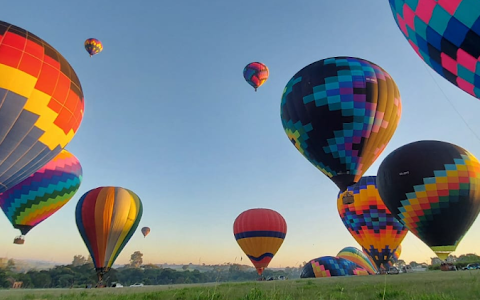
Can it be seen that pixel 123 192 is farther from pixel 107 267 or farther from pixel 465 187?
pixel 465 187

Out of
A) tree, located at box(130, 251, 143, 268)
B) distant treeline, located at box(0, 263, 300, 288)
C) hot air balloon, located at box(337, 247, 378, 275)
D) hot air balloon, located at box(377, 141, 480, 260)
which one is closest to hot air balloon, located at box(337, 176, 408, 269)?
A: hot air balloon, located at box(377, 141, 480, 260)

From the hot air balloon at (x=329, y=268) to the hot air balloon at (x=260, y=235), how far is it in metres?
4.33

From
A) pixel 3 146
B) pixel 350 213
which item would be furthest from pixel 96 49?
pixel 350 213

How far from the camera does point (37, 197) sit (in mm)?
24859

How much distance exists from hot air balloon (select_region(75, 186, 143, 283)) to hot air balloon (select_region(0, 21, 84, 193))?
36.9 feet

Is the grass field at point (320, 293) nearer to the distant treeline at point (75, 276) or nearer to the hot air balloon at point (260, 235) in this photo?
the hot air balloon at point (260, 235)

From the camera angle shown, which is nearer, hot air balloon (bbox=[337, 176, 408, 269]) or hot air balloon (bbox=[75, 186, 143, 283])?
hot air balloon (bbox=[75, 186, 143, 283])

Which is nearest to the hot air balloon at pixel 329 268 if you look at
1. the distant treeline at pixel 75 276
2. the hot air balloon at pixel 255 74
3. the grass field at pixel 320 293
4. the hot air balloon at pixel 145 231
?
the distant treeline at pixel 75 276

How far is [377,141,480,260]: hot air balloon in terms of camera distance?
1967cm

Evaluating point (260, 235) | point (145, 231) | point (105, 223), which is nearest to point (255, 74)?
point (260, 235)

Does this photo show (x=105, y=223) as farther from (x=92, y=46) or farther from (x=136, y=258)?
(x=136, y=258)

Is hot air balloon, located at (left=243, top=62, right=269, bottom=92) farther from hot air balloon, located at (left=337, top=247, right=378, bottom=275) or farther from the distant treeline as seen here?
hot air balloon, located at (left=337, top=247, right=378, bottom=275)

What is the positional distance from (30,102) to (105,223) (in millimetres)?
14448

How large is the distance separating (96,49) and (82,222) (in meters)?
24.0
